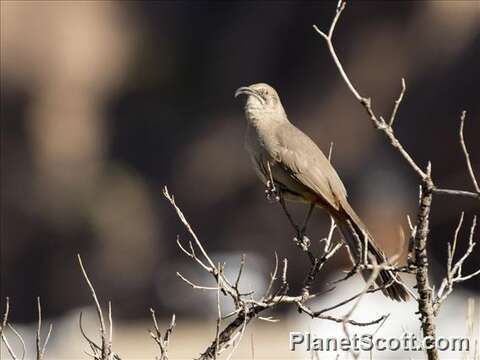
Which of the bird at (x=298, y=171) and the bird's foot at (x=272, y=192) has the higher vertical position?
the bird at (x=298, y=171)

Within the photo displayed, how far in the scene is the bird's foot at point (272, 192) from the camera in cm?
644

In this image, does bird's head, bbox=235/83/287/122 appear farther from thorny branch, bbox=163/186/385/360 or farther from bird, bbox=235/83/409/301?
thorny branch, bbox=163/186/385/360

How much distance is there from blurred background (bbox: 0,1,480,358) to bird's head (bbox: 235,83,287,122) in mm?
13743

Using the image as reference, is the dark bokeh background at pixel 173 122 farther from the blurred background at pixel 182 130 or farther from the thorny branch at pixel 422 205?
the thorny branch at pixel 422 205

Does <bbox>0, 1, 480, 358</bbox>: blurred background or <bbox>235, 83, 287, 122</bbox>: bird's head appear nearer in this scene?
<bbox>235, 83, 287, 122</bbox>: bird's head

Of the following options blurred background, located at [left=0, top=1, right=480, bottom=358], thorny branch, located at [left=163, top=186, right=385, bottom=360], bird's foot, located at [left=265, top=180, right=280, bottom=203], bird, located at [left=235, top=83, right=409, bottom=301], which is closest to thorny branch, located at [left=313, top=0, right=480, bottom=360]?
thorny branch, located at [left=163, top=186, right=385, bottom=360]

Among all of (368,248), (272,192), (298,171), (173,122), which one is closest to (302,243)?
(368,248)

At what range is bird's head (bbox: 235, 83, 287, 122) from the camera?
24.2 ft

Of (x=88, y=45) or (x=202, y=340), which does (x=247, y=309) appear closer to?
(x=202, y=340)

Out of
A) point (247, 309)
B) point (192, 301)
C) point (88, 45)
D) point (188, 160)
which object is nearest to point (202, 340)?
point (192, 301)

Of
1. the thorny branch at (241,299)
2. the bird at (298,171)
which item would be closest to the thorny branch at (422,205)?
the thorny branch at (241,299)

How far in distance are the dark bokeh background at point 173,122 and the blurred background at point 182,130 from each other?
0.05 meters

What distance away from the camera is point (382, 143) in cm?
2634

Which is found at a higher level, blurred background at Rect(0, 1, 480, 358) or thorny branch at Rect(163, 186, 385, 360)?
blurred background at Rect(0, 1, 480, 358)
